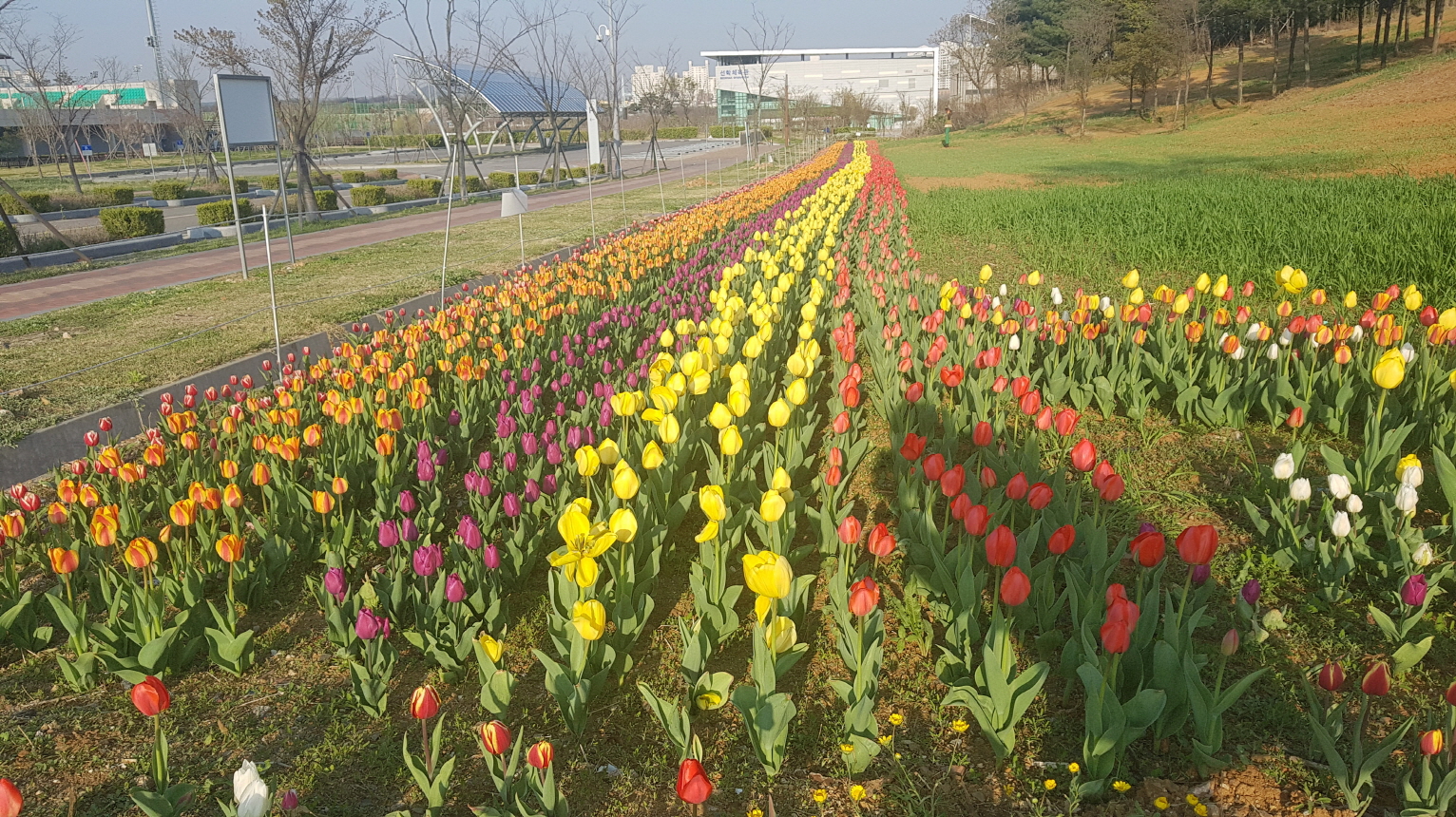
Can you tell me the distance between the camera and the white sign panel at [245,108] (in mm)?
13227

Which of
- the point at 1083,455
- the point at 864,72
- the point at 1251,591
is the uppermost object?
the point at 864,72

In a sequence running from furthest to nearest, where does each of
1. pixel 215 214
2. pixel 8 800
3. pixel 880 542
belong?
pixel 215 214, pixel 880 542, pixel 8 800

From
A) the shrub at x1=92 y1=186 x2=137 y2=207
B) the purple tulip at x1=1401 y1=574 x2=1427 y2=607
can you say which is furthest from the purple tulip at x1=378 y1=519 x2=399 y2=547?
the shrub at x1=92 y1=186 x2=137 y2=207

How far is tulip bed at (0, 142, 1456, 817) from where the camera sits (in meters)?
2.46

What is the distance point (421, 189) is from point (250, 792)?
28.9 meters

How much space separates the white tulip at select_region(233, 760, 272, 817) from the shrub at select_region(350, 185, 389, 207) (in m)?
25.6

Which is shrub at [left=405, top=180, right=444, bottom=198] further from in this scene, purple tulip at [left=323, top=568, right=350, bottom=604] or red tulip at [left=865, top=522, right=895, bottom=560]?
red tulip at [left=865, top=522, right=895, bottom=560]

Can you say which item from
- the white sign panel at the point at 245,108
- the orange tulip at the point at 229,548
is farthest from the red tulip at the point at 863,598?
the white sign panel at the point at 245,108

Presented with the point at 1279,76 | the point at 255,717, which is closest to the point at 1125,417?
the point at 255,717

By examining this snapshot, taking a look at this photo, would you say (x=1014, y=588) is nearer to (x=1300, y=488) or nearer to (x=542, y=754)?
(x=542, y=754)

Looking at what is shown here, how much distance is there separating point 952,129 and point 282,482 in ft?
253

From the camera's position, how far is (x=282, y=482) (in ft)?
13.2

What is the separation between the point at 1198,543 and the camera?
2.45 metres

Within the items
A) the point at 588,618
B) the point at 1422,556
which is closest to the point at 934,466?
the point at 588,618
